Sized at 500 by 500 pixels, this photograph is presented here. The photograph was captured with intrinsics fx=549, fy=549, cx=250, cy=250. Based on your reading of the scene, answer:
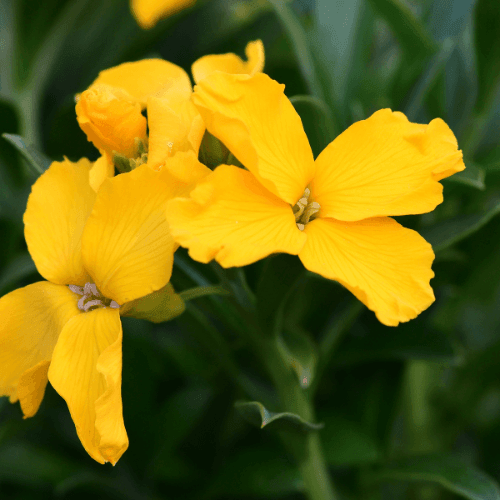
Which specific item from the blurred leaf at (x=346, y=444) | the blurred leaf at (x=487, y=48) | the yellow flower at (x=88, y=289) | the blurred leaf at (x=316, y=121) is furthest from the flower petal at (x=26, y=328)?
the blurred leaf at (x=487, y=48)

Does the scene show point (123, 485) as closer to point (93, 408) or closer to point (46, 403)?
point (46, 403)

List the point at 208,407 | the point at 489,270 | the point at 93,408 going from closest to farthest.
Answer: the point at 93,408 → the point at 208,407 → the point at 489,270

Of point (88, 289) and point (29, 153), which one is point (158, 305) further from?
point (29, 153)

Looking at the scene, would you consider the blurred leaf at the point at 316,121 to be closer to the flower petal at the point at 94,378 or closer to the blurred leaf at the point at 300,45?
the blurred leaf at the point at 300,45

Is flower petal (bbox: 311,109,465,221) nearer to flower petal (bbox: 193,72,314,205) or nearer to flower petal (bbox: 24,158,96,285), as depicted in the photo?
flower petal (bbox: 193,72,314,205)

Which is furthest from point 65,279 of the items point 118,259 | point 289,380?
point 289,380

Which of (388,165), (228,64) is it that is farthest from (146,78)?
(388,165)
